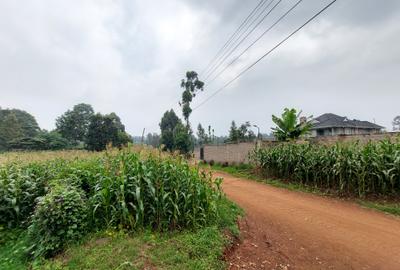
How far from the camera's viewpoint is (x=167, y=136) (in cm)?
3581

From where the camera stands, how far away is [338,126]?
24.8 m

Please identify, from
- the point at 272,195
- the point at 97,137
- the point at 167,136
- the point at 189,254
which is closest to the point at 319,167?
the point at 272,195

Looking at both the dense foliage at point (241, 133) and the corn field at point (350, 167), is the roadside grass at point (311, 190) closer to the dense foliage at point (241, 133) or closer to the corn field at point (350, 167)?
the corn field at point (350, 167)

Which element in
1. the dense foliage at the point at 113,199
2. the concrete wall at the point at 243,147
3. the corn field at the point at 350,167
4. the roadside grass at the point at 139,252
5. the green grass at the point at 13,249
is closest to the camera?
the roadside grass at the point at 139,252

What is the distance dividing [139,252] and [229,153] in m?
16.9

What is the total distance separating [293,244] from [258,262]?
1.07 m

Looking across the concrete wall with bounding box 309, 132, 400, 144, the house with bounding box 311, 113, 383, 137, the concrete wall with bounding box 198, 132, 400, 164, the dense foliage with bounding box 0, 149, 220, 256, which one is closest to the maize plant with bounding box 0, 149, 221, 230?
the dense foliage with bounding box 0, 149, 220, 256

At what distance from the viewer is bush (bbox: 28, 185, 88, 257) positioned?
4.09 metres

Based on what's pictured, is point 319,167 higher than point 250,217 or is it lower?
higher

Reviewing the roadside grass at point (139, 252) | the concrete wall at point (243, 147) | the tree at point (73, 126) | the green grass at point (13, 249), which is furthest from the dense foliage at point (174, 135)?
the tree at point (73, 126)

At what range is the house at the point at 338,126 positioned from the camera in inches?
987

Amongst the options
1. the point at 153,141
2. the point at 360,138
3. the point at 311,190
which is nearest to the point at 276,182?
the point at 311,190

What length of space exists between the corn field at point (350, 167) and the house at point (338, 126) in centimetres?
1468

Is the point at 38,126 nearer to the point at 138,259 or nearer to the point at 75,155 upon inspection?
the point at 75,155
